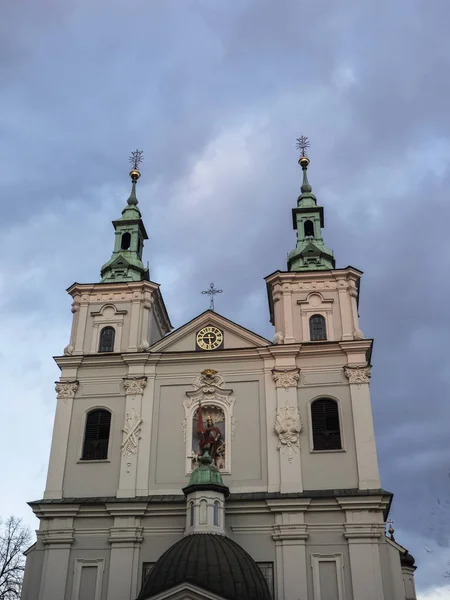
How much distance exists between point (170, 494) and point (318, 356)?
272 inches

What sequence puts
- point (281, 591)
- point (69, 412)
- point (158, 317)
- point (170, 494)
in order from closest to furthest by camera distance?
point (281, 591) → point (170, 494) → point (69, 412) → point (158, 317)

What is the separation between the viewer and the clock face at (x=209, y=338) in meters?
25.3

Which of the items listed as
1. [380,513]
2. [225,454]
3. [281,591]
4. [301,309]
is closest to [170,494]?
[225,454]

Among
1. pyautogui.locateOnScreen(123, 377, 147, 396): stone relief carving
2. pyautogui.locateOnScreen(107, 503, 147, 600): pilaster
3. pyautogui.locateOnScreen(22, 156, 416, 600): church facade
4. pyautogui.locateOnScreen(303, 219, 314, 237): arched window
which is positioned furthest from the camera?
pyautogui.locateOnScreen(303, 219, 314, 237): arched window

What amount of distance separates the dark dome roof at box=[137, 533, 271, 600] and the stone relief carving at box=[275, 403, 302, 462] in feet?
13.1

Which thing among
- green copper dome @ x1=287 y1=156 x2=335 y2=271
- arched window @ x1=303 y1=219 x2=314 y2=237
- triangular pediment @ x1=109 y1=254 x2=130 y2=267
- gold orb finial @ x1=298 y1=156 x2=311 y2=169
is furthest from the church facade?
gold orb finial @ x1=298 y1=156 x2=311 y2=169

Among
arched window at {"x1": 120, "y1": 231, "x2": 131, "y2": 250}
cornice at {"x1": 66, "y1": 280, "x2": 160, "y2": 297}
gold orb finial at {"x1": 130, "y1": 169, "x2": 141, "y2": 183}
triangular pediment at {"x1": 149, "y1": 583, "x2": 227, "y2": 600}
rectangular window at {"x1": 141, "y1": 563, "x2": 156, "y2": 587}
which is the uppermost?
gold orb finial at {"x1": 130, "y1": 169, "x2": 141, "y2": 183}

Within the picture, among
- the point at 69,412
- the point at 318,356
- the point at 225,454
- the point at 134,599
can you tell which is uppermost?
the point at 318,356

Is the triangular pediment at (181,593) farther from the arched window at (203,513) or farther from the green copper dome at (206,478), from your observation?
the green copper dome at (206,478)

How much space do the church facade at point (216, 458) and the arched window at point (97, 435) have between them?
0.05m

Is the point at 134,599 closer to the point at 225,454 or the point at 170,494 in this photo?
the point at 170,494

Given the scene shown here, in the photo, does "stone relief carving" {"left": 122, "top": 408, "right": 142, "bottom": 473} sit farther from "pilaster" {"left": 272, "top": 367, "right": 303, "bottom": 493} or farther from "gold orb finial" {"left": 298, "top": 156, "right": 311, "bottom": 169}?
"gold orb finial" {"left": 298, "top": 156, "right": 311, "bottom": 169}

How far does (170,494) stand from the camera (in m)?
22.3

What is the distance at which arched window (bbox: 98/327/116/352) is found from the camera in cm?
2591
